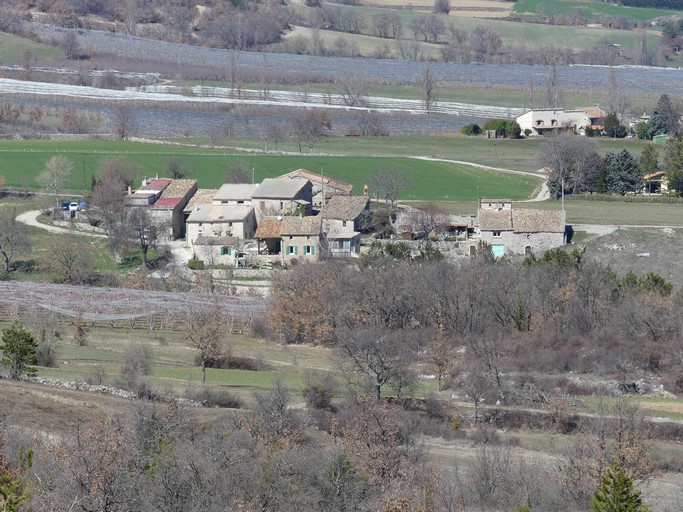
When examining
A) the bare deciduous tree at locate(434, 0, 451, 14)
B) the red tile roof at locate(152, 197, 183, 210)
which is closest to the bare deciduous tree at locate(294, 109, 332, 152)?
the red tile roof at locate(152, 197, 183, 210)

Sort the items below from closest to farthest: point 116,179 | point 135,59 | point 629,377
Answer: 1. point 629,377
2. point 116,179
3. point 135,59

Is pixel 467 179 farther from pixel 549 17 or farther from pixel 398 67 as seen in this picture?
pixel 549 17

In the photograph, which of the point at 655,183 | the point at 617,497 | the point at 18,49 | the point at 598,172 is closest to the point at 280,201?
the point at 598,172

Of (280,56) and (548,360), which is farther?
(280,56)

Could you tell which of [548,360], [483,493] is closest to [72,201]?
[548,360]

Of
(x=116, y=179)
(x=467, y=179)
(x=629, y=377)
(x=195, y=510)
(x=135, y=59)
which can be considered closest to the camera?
(x=195, y=510)

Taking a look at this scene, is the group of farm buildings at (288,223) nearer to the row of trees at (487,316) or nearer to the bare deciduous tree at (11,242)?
the bare deciduous tree at (11,242)
